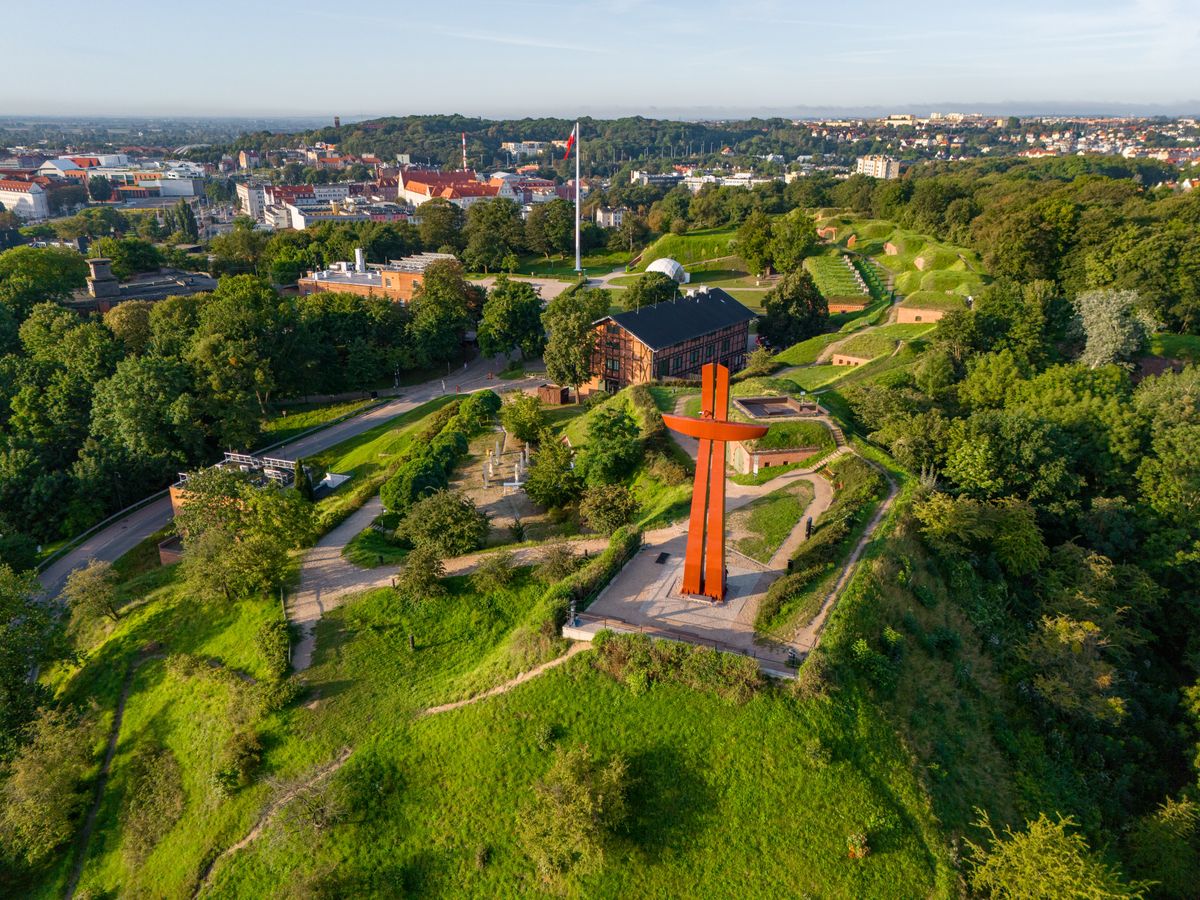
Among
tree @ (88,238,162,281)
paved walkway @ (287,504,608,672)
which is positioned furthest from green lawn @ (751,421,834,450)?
tree @ (88,238,162,281)

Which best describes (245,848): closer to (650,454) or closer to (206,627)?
(206,627)

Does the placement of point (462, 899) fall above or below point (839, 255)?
below

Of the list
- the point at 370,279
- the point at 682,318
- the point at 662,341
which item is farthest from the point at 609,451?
the point at 370,279

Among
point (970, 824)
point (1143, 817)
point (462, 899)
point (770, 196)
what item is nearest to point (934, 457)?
point (1143, 817)

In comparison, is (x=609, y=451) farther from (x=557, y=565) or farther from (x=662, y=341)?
(x=662, y=341)

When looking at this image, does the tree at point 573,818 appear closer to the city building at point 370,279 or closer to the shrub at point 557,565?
the shrub at point 557,565
